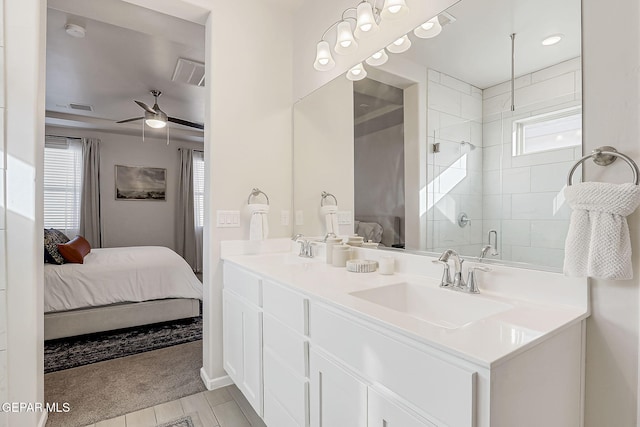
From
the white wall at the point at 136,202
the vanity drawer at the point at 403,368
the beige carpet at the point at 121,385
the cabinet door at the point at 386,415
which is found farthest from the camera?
the white wall at the point at 136,202

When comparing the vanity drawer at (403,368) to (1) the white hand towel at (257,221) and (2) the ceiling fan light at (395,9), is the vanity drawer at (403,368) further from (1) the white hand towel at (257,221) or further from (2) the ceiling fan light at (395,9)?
(2) the ceiling fan light at (395,9)

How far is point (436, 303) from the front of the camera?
127 centimetres

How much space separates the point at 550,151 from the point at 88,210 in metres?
6.10

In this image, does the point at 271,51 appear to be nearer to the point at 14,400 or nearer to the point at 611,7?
the point at 611,7

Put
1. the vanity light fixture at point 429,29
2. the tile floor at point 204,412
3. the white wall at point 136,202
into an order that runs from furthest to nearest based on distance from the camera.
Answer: the white wall at point 136,202 → the tile floor at point 204,412 → the vanity light fixture at point 429,29

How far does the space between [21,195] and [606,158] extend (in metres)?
2.41

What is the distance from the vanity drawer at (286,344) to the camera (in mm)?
1276

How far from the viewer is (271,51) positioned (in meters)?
2.41

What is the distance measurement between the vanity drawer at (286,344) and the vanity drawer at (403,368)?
148 mm

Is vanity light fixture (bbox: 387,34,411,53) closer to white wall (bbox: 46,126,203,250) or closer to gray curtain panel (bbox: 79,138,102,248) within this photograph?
white wall (bbox: 46,126,203,250)

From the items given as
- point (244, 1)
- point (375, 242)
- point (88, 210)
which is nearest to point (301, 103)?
point (244, 1)

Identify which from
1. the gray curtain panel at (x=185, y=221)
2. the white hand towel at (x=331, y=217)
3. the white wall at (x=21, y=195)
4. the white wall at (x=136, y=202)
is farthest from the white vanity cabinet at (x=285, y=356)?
the white wall at (x=136, y=202)

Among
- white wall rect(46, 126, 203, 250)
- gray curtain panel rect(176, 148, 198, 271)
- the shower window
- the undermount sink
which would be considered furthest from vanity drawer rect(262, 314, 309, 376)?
white wall rect(46, 126, 203, 250)

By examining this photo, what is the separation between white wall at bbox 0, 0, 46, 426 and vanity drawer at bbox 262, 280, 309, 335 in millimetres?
1191
